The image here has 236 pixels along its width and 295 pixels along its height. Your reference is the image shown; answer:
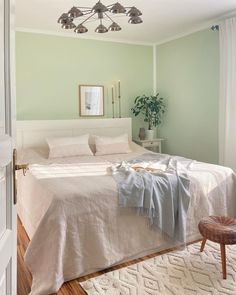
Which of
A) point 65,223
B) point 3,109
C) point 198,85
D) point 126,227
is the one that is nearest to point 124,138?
point 198,85

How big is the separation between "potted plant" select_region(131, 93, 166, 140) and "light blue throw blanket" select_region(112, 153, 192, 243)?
2349 millimetres

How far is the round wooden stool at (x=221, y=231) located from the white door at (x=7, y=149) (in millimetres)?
1645

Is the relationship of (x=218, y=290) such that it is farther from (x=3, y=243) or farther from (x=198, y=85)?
(x=198, y=85)

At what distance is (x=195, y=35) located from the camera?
4395 mm

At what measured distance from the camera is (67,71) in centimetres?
458

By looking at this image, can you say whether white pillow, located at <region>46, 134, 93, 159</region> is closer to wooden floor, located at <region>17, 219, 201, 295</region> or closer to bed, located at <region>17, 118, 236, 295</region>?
bed, located at <region>17, 118, 236, 295</region>

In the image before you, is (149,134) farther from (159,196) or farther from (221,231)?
(221,231)

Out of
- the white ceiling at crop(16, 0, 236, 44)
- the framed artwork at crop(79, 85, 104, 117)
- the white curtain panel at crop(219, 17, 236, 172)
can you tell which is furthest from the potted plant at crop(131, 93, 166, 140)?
the white curtain panel at crop(219, 17, 236, 172)

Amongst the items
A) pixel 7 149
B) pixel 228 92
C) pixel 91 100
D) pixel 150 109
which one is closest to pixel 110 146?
pixel 91 100

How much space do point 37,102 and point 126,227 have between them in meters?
2.80

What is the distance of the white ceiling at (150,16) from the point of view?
330cm

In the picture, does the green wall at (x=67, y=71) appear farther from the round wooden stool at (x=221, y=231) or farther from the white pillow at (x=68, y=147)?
the round wooden stool at (x=221, y=231)

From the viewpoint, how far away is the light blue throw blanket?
2.43m

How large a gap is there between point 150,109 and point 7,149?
427cm
